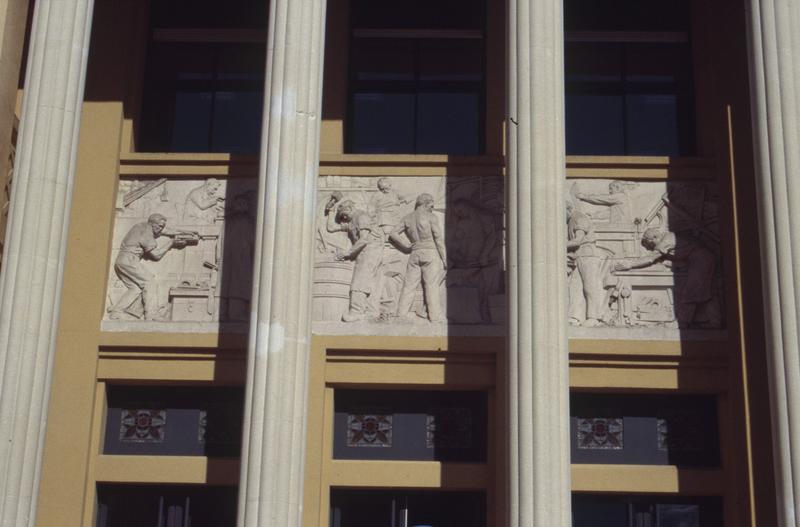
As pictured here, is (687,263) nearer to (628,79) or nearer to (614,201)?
(614,201)

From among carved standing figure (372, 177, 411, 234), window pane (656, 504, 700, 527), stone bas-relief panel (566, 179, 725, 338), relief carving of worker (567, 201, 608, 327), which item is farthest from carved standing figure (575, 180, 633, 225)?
window pane (656, 504, 700, 527)

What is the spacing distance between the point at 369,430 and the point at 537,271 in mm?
3929

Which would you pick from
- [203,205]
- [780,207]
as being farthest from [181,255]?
[780,207]

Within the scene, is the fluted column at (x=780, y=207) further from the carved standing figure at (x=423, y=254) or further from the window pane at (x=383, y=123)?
the window pane at (x=383, y=123)

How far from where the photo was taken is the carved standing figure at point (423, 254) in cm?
1673

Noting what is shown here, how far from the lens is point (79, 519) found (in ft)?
52.5

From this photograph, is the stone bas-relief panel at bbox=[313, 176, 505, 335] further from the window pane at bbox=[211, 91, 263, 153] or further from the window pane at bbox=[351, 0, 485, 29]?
the window pane at bbox=[351, 0, 485, 29]

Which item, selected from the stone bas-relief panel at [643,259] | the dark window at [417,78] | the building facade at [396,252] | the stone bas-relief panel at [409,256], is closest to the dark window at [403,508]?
the building facade at [396,252]

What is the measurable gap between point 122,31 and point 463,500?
854 centimetres

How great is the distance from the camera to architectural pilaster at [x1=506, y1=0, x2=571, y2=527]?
13.6m

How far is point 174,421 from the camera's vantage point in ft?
55.5

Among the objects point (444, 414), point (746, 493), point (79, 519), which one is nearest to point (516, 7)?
point (444, 414)

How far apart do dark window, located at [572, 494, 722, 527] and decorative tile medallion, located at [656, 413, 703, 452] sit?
0.69 metres

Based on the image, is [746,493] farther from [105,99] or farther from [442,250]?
[105,99]
